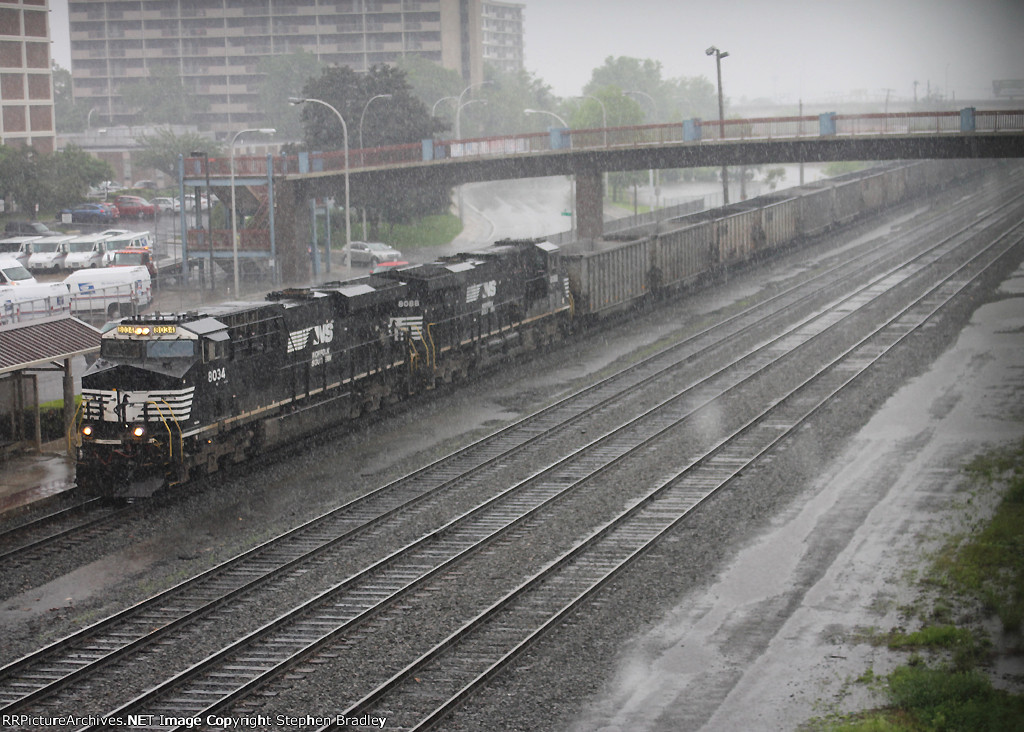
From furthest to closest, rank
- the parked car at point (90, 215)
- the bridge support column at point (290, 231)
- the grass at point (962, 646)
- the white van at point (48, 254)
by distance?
the parked car at point (90, 215) < the bridge support column at point (290, 231) < the white van at point (48, 254) < the grass at point (962, 646)

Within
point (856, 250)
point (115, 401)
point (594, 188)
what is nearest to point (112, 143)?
point (594, 188)

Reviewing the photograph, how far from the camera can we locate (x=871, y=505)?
22.4 m

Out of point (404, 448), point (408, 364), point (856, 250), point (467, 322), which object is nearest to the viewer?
point (404, 448)

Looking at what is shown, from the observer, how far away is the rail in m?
50.2

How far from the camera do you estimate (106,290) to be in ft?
158

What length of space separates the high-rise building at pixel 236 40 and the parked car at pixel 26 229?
8953 centimetres

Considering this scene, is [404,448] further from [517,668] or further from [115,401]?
[517,668]

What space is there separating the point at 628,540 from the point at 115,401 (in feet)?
35.3

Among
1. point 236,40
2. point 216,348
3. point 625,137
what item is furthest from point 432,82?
point 216,348

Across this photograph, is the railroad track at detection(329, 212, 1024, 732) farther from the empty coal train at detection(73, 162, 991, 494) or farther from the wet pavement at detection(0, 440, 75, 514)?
the wet pavement at detection(0, 440, 75, 514)

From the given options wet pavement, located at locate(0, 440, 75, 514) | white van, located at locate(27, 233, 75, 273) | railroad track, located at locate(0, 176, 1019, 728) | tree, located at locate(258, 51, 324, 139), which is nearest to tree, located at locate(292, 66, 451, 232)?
white van, located at locate(27, 233, 75, 273)

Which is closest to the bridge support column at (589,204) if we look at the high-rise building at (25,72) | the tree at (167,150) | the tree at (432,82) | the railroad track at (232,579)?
the railroad track at (232,579)

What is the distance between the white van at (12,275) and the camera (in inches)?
1785

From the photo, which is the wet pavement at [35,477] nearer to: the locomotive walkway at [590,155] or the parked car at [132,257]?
the locomotive walkway at [590,155]
